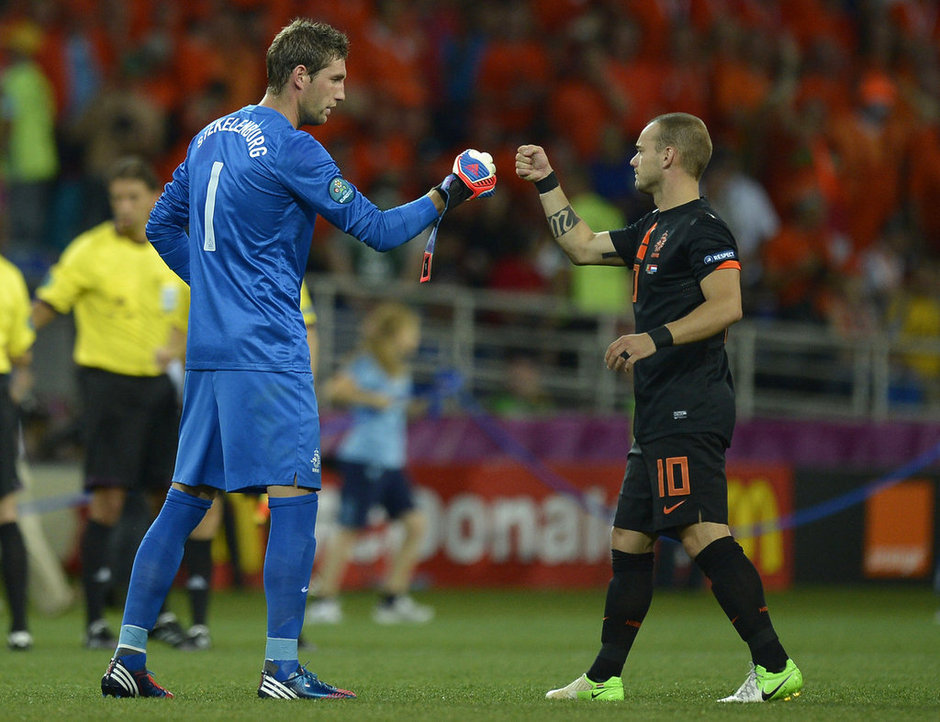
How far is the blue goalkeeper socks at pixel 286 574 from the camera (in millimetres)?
5191

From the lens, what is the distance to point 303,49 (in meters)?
5.34

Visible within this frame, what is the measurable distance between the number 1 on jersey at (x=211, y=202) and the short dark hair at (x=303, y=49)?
352 millimetres

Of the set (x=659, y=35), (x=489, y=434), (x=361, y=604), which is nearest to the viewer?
(x=361, y=604)

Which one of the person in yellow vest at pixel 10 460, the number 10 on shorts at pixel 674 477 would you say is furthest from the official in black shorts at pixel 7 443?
the number 10 on shorts at pixel 674 477

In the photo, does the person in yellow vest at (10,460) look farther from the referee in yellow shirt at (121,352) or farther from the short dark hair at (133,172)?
the short dark hair at (133,172)

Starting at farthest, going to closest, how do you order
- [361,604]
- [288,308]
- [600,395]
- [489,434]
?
[600,395], [489,434], [361,604], [288,308]

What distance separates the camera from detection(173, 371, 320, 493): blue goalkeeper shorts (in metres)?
5.19

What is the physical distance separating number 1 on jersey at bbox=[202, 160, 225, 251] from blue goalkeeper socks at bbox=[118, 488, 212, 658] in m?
0.90

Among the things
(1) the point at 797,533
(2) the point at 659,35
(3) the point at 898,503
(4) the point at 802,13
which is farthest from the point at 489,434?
(4) the point at 802,13

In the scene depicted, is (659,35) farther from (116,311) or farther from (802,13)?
(116,311)

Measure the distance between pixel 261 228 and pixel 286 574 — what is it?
1.22 meters

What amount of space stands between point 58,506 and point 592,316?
16.4 feet

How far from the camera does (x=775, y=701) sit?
546 centimetres

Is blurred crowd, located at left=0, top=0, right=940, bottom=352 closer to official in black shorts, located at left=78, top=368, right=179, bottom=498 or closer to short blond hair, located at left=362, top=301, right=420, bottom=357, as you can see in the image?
short blond hair, located at left=362, top=301, right=420, bottom=357
